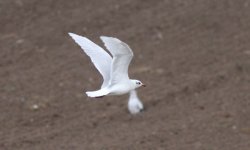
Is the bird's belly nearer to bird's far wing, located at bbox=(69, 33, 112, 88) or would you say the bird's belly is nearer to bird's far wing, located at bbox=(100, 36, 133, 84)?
bird's far wing, located at bbox=(100, 36, 133, 84)

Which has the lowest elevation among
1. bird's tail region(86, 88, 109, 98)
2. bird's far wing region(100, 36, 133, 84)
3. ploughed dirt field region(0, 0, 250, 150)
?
ploughed dirt field region(0, 0, 250, 150)

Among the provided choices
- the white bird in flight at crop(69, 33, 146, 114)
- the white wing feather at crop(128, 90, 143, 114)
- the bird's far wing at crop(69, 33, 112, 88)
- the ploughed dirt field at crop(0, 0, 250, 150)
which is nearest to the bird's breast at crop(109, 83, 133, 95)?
the white bird in flight at crop(69, 33, 146, 114)

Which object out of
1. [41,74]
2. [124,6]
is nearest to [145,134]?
[41,74]

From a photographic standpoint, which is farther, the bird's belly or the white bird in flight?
the bird's belly

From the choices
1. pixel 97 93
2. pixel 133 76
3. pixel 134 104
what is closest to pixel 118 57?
pixel 97 93

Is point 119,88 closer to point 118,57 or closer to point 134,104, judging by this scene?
point 118,57

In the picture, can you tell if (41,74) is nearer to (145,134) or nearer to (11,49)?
(11,49)

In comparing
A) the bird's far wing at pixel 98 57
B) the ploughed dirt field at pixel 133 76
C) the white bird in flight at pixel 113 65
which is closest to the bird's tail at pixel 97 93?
the white bird in flight at pixel 113 65
